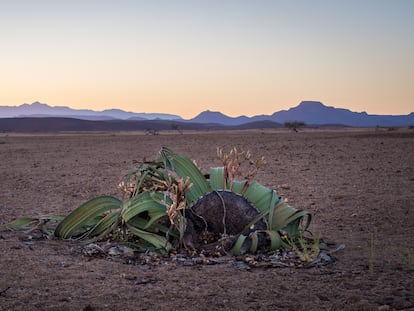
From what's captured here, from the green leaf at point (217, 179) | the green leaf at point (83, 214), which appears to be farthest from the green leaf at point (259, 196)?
the green leaf at point (83, 214)

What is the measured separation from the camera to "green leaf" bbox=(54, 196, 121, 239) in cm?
547

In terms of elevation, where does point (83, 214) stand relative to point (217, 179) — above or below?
below

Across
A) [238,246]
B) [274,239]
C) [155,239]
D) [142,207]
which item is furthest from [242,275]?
[142,207]

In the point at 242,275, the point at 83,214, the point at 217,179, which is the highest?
the point at 217,179

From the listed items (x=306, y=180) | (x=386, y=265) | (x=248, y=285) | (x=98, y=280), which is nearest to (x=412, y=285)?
(x=386, y=265)

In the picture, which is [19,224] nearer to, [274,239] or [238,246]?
[238,246]

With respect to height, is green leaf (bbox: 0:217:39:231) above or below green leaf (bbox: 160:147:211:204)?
below

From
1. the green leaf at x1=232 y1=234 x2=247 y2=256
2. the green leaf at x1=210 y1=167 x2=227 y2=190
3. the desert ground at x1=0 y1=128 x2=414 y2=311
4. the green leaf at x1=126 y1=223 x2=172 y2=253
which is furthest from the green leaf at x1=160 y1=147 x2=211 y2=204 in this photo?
the desert ground at x1=0 y1=128 x2=414 y2=311

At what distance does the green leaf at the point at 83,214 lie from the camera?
5.47 meters

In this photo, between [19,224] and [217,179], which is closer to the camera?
[217,179]

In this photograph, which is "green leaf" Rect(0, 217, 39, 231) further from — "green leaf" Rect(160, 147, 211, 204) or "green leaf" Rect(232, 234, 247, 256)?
"green leaf" Rect(232, 234, 247, 256)

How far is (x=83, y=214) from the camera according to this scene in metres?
5.48

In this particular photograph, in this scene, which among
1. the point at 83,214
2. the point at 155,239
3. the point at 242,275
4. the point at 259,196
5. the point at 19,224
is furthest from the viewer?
the point at 19,224

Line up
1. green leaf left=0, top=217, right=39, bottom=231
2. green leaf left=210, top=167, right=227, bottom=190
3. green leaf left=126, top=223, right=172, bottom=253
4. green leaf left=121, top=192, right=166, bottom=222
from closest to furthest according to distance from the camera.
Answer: green leaf left=126, top=223, right=172, bottom=253 → green leaf left=121, top=192, right=166, bottom=222 → green leaf left=210, top=167, right=227, bottom=190 → green leaf left=0, top=217, right=39, bottom=231
